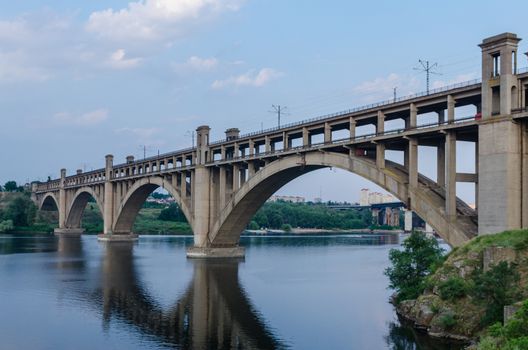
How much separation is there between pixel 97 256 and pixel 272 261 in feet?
84.4

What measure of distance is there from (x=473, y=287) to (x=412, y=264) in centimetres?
1049

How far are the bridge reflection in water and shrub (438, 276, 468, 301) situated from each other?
9.38 metres

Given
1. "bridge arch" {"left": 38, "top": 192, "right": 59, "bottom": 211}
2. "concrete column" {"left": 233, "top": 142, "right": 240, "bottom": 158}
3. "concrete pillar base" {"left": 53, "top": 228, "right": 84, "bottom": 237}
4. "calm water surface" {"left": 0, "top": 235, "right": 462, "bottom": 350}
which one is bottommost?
"concrete pillar base" {"left": 53, "top": 228, "right": 84, "bottom": 237}

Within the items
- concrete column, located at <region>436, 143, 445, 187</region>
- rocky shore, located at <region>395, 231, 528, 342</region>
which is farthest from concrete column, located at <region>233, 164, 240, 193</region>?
rocky shore, located at <region>395, 231, 528, 342</region>

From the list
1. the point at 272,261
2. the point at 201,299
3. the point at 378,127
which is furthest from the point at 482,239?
the point at 272,261

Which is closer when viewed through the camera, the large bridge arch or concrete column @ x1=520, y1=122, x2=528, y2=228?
concrete column @ x1=520, y1=122, x2=528, y2=228

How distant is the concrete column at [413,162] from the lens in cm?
4394

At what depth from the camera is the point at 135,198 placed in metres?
108

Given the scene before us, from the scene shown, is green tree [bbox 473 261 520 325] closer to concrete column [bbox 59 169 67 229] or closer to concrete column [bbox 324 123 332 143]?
concrete column [bbox 324 123 332 143]

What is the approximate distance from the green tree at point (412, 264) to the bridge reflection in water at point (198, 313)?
10.1 m

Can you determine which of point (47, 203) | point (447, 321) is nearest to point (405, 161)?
point (447, 321)

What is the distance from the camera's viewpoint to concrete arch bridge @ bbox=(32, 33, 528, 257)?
3653cm

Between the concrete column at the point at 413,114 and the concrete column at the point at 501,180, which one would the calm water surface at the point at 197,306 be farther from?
the concrete column at the point at 413,114

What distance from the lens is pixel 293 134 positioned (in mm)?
61375
